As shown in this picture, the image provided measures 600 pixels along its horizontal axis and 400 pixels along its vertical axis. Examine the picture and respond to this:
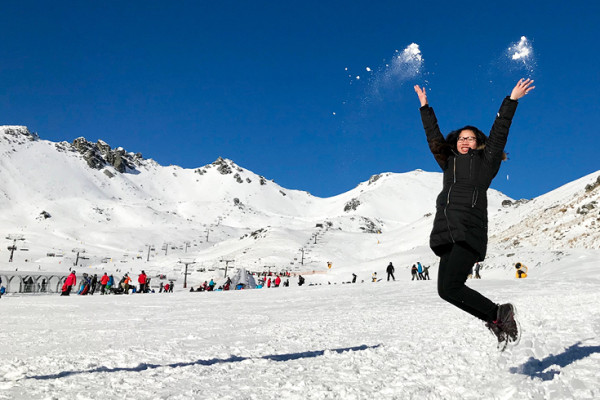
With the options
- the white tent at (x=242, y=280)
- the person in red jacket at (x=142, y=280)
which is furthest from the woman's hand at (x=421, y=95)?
the white tent at (x=242, y=280)

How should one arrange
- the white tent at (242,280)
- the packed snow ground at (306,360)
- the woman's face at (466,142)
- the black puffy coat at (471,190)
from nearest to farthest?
the packed snow ground at (306,360)
the black puffy coat at (471,190)
the woman's face at (466,142)
the white tent at (242,280)

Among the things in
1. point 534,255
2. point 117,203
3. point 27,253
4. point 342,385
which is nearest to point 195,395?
point 342,385

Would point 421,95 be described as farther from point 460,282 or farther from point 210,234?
point 210,234

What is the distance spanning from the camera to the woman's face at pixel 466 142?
379cm

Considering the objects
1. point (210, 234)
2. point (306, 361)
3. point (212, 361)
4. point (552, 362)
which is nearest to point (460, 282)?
point (552, 362)

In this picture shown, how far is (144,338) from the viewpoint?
205 inches

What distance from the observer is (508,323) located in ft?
11.8

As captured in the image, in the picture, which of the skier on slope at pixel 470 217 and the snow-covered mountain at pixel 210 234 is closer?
the skier on slope at pixel 470 217

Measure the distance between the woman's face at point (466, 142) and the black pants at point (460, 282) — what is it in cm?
88

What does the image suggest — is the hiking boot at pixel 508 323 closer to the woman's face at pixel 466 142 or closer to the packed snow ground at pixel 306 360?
the packed snow ground at pixel 306 360

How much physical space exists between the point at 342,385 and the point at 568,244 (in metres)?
40.9

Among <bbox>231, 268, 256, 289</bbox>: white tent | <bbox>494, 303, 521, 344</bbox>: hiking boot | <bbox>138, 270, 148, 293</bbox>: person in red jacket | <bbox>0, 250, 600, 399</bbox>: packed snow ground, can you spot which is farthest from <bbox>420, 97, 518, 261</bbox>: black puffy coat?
<bbox>231, 268, 256, 289</bbox>: white tent

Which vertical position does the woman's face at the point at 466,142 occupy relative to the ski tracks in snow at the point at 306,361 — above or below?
above

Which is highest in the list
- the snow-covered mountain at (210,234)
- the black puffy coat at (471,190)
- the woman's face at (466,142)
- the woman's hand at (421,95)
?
the snow-covered mountain at (210,234)
